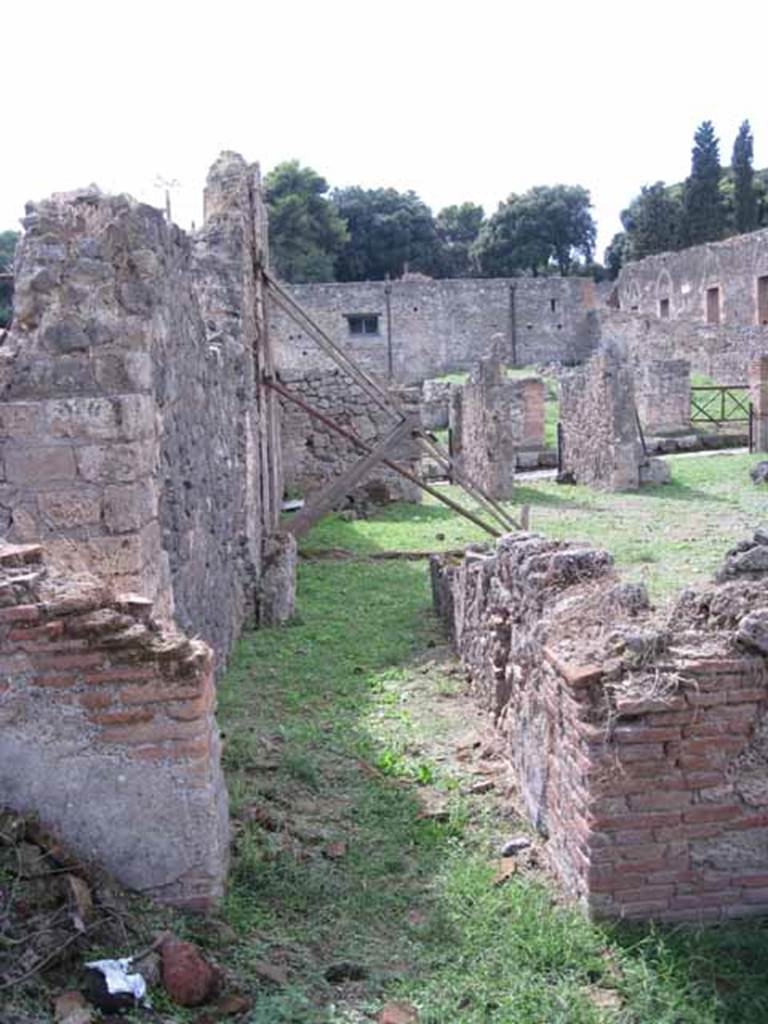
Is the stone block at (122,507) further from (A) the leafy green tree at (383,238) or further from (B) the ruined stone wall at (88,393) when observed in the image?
(A) the leafy green tree at (383,238)

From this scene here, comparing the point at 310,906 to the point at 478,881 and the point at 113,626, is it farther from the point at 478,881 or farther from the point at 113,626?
the point at 113,626

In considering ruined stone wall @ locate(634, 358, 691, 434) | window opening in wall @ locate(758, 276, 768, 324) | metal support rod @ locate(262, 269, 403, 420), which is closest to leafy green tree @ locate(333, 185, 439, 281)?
window opening in wall @ locate(758, 276, 768, 324)

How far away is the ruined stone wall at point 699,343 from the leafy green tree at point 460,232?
19.9m

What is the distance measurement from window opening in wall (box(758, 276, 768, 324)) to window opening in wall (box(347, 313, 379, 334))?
13.3 m

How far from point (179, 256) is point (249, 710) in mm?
2745

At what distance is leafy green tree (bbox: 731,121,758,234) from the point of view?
4556cm

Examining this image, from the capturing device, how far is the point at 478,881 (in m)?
4.13

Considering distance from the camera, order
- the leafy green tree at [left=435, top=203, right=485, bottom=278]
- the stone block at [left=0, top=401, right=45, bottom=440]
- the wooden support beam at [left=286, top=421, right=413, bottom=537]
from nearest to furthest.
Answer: the stone block at [left=0, top=401, right=45, bottom=440] < the wooden support beam at [left=286, top=421, right=413, bottom=537] < the leafy green tree at [left=435, top=203, right=485, bottom=278]

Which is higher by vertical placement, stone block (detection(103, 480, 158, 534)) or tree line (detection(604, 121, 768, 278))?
tree line (detection(604, 121, 768, 278))

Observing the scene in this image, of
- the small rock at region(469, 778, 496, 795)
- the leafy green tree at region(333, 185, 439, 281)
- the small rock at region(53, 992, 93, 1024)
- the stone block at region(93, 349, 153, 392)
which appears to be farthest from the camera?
the leafy green tree at region(333, 185, 439, 281)

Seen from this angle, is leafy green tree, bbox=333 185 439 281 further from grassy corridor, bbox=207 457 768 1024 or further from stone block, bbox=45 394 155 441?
stone block, bbox=45 394 155 441

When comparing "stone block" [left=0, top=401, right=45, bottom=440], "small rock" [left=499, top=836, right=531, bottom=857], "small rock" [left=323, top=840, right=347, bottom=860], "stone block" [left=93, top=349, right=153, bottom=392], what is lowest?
"small rock" [left=499, top=836, right=531, bottom=857]

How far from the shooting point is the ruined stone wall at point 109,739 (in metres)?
3.57

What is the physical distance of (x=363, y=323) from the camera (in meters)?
38.8
